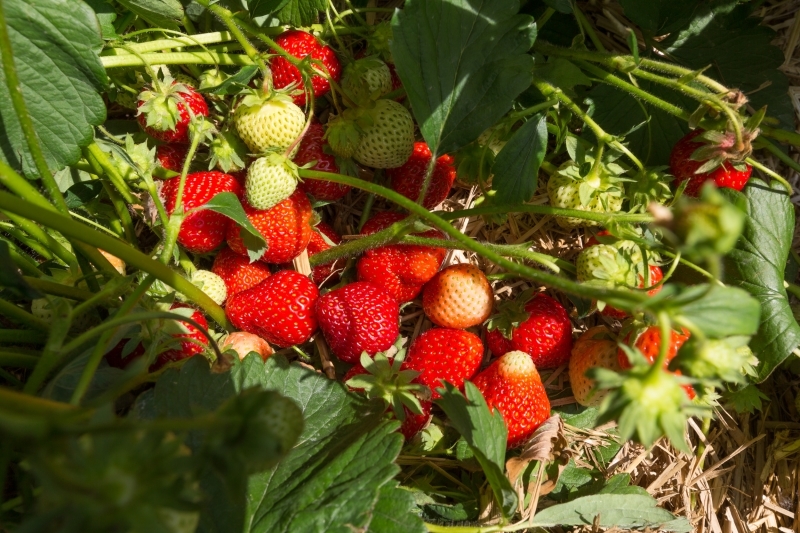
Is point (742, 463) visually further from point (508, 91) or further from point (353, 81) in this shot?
point (353, 81)

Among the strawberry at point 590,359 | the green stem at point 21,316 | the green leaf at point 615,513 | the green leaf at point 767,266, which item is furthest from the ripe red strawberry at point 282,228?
the green leaf at point 767,266

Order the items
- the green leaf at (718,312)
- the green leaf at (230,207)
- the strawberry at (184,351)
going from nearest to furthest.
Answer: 1. the green leaf at (718,312)
2. the green leaf at (230,207)
3. the strawberry at (184,351)

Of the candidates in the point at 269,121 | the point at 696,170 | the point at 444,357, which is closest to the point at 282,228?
the point at 269,121

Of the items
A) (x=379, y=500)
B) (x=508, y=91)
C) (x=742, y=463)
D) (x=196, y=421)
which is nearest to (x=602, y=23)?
(x=508, y=91)

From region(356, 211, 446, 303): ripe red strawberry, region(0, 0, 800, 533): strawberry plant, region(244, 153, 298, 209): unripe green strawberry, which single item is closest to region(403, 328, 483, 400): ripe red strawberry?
region(0, 0, 800, 533): strawberry plant

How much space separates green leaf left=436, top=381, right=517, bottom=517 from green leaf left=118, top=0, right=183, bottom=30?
101 centimetres

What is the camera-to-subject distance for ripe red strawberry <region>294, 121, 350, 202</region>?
59.0 inches

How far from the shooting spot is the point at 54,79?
1206 millimetres

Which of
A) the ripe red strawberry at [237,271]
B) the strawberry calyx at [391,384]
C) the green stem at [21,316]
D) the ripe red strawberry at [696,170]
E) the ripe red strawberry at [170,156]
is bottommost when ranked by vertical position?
the strawberry calyx at [391,384]

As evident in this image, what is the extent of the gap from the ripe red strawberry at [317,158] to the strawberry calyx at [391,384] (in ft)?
1.38

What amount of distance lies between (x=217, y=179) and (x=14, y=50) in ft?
1.52

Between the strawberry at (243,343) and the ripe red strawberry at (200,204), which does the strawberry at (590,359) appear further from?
the ripe red strawberry at (200,204)

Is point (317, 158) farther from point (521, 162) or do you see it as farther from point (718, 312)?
point (718, 312)

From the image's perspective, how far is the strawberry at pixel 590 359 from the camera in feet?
4.64
